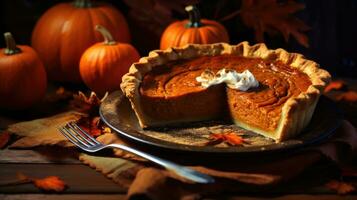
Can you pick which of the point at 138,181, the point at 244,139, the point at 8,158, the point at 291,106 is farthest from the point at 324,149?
the point at 8,158

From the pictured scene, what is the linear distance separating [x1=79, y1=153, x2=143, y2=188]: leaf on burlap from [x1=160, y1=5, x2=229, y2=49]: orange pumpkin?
1200 mm

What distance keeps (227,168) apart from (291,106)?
0.38 m

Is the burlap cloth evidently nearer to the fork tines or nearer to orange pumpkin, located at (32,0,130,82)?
the fork tines

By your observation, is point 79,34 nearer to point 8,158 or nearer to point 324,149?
point 8,158

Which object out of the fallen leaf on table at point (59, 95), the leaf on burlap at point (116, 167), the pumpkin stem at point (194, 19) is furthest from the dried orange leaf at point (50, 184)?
the pumpkin stem at point (194, 19)

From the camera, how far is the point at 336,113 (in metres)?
2.46

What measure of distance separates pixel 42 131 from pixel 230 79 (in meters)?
0.93

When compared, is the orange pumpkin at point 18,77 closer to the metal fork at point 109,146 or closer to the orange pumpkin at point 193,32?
the metal fork at point 109,146

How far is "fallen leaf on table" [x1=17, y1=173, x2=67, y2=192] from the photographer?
213 cm

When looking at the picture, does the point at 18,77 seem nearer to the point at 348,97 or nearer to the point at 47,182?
the point at 47,182

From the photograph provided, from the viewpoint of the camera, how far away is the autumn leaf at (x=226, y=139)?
2375 mm

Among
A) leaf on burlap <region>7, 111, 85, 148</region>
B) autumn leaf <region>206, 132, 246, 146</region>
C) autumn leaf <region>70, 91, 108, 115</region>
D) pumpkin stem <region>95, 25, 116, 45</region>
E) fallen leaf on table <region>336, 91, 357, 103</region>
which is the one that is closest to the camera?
autumn leaf <region>206, 132, 246, 146</region>

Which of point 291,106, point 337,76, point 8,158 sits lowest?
point 337,76

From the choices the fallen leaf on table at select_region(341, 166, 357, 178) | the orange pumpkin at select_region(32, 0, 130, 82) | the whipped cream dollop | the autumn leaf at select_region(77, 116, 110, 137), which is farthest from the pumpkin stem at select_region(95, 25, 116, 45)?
the fallen leaf on table at select_region(341, 166, 357, 178)
